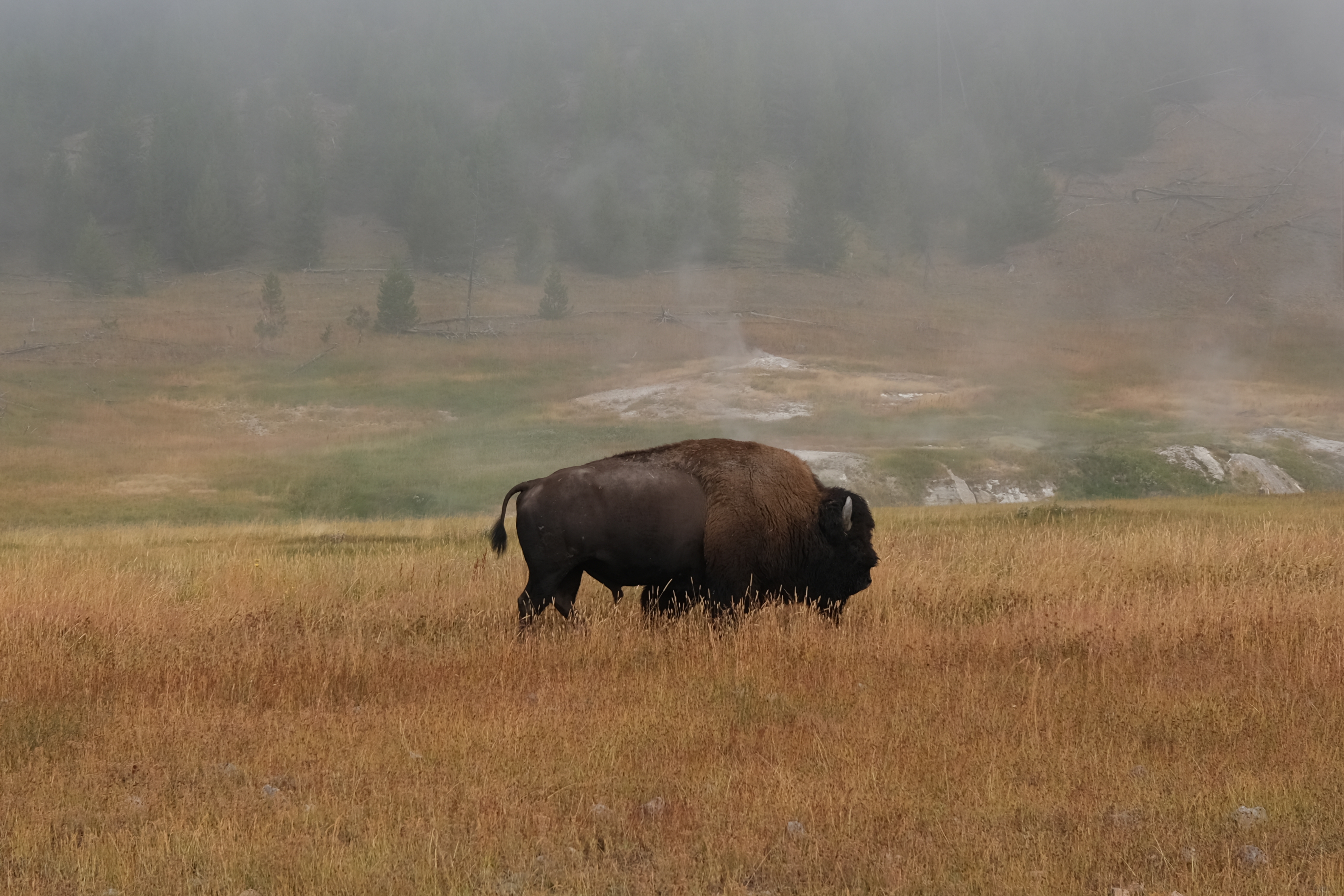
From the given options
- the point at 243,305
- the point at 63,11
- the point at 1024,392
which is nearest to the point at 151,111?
the point at 63,11

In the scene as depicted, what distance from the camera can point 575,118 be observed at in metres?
130

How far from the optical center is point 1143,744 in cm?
718

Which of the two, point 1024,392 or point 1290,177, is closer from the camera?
point 1024,392

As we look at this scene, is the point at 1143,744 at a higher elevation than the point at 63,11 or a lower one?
lower

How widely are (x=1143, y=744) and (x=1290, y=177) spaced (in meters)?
121

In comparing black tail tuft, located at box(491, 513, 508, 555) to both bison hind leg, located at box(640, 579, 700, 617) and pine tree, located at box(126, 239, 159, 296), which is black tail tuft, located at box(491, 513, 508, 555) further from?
pine tree, located at box(126, 239, 159, 296)

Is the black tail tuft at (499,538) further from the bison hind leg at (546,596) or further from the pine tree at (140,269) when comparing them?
the pine tree at (140,269)

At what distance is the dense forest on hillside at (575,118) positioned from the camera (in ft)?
328

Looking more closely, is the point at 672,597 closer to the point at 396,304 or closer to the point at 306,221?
the point at 396,304

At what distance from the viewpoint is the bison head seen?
11.3 metres

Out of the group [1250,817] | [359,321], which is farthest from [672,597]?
[359,321]

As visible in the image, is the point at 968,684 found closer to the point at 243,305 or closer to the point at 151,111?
the point at 243,305

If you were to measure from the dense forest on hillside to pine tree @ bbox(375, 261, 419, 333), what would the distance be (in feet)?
60.0

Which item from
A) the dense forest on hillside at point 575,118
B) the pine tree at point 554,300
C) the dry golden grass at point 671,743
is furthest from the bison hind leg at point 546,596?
the dense forest on hillside at point 575,118
